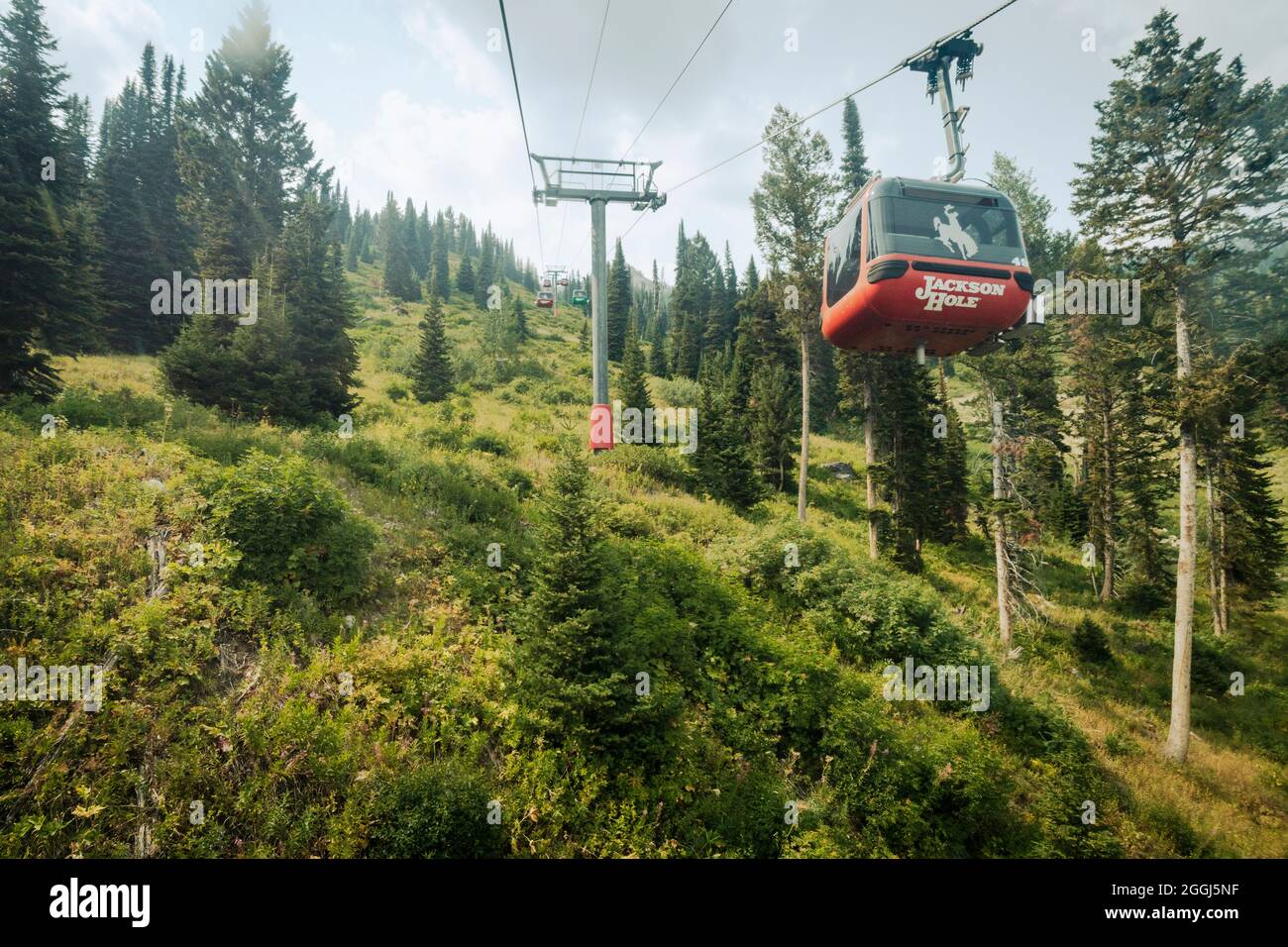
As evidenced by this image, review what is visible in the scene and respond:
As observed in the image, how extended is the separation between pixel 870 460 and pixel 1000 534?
819 centimetres

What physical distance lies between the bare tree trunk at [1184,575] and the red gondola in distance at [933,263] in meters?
10.0

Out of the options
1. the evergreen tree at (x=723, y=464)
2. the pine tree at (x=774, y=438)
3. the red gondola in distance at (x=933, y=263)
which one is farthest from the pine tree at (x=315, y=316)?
the pine tree at (x=774, y=438)

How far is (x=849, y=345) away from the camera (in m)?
9.00

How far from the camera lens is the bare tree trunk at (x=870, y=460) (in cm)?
2416

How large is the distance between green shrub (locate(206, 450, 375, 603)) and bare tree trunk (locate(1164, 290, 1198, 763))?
20422mm

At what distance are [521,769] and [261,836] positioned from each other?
281cm

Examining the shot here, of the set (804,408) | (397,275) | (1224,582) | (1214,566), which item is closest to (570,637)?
(804,408)

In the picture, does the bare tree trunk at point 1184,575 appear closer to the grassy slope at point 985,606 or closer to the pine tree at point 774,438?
the grassy slope at point 985,606

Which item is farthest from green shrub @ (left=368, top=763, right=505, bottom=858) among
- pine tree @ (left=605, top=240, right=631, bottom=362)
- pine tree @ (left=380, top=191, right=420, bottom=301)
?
pine tree @ (left=380, top=191, right=420, bottom=301)

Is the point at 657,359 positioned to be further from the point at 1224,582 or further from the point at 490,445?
the point at 1224,582

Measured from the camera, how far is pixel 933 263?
7.18m

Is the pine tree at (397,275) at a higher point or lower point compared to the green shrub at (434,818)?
higher

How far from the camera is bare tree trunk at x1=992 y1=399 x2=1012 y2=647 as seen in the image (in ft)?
53.2
